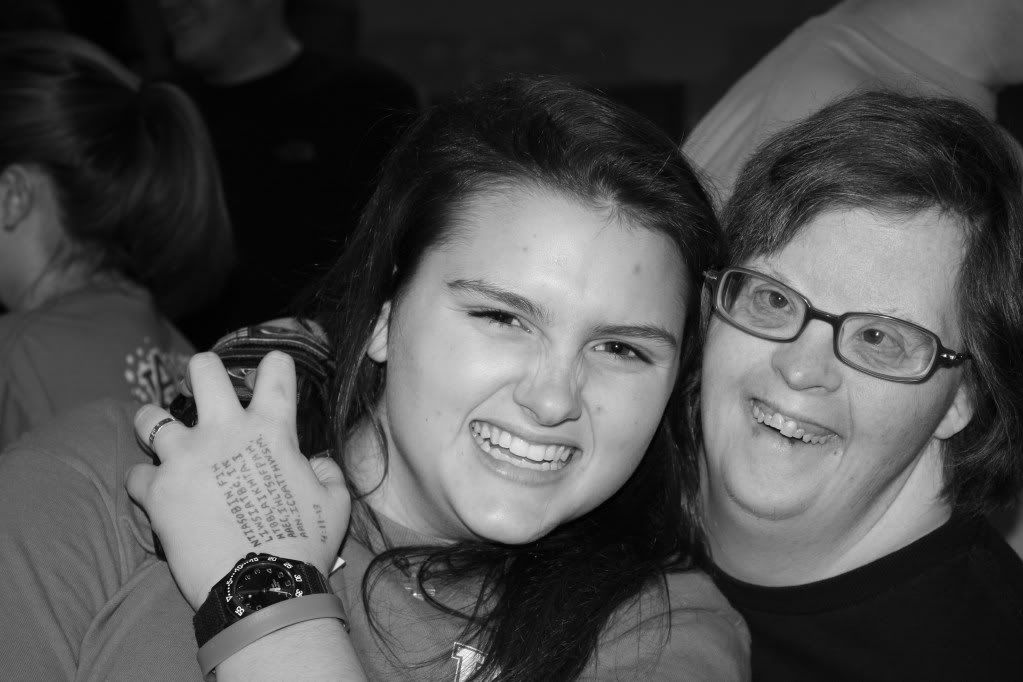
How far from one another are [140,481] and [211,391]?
0.50ft

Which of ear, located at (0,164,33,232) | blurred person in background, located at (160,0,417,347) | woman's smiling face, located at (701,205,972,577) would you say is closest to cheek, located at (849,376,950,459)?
woman's smiling face, located at (701,205,972,577)

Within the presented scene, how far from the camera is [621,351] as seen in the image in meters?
1.52

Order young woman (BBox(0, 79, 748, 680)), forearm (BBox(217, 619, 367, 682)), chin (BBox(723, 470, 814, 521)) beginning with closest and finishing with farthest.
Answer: forearm (BBox(217, 619, 367, 682)) < young woman (BBox(0, 79, 748, 680)) < chin (BBox(723, 470, 814, 521))

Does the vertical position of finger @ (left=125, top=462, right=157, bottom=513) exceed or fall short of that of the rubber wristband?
it exceeds it

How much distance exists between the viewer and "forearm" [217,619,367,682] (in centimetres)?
128

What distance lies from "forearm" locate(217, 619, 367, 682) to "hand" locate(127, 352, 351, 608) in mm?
90

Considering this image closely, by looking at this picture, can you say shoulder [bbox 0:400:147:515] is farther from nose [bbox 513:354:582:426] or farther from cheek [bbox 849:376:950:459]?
cheek [bbox 849:376:950:459]

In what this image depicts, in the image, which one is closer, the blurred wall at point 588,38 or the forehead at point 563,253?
the forehead at point 563,253

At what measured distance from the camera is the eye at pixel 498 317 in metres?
1.47

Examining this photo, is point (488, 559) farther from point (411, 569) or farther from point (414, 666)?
point (414, 666)

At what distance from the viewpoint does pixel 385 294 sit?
1.63 meters

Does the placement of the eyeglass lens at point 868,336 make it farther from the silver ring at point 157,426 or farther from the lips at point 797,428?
the silver ring at point 157,426

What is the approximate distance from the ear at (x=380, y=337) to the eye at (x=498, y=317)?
0.69ft

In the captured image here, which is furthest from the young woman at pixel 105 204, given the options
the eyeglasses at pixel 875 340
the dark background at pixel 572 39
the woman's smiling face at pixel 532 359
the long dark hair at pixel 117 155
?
the dark background at pixel 572 39
